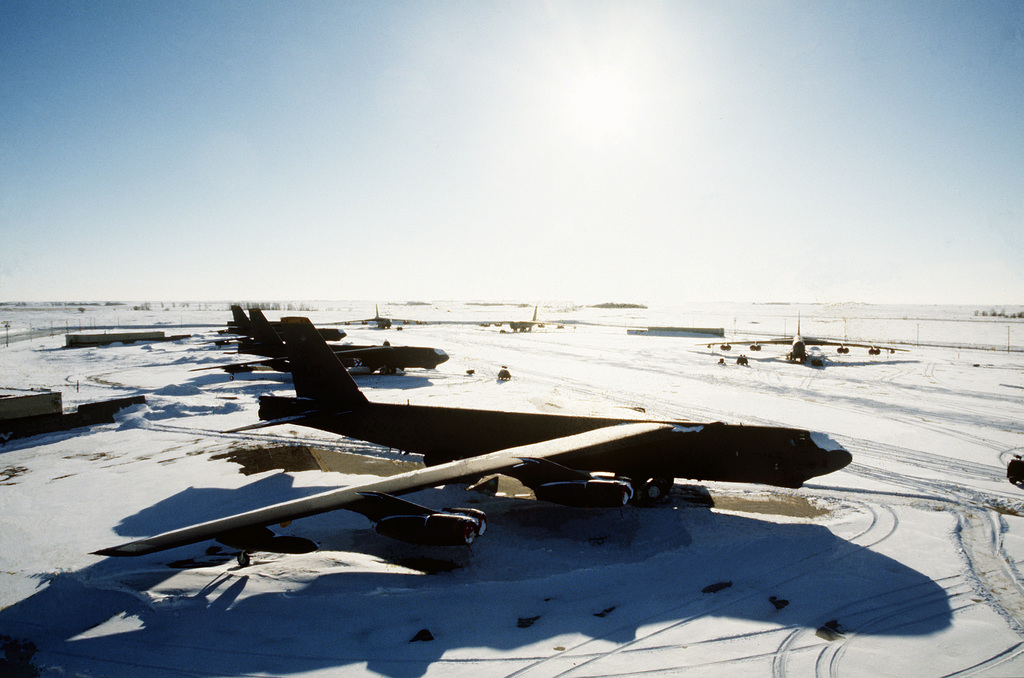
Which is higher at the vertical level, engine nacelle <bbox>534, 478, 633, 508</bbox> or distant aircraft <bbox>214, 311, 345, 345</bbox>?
distant aircraft <bbox>214, 311, 345, 345</bbox>

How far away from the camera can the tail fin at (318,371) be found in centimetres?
1750

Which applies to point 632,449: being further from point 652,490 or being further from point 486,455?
point 486,455

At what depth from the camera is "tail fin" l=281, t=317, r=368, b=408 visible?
17.5 m

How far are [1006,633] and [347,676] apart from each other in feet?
42.5

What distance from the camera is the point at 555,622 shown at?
964 centimetres

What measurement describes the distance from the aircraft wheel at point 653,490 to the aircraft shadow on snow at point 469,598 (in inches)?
57.5

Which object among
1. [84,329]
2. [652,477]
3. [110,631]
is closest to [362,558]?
[110,631]

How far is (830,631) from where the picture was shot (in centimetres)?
926

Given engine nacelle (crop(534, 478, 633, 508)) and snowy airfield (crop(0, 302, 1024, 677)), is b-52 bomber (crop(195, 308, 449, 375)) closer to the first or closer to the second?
snowy airfield (crop(0, 302, 1024, 677))

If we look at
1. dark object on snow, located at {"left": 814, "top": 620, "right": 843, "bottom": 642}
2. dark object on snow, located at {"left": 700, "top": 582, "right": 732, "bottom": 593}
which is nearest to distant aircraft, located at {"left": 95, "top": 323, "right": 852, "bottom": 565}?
dark object on snow, located at {"left": 700, "top": 582, "right": 732, "bottom": 593}

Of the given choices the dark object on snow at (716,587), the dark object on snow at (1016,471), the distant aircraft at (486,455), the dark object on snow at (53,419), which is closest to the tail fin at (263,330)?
the dark object on snow at (53,419)

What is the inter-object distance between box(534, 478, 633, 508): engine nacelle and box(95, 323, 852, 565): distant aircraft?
0.09ft

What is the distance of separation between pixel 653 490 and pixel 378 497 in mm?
9845

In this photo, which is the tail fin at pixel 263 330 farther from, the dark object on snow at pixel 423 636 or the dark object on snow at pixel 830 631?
the dark object on snow at pixel 830 631
